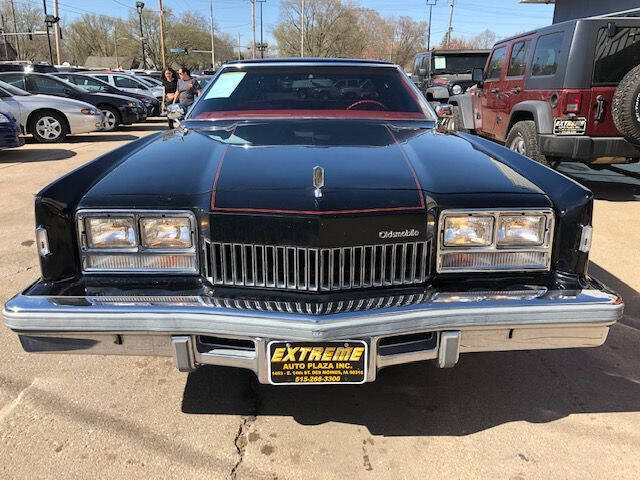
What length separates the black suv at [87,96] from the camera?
11945 millimetres

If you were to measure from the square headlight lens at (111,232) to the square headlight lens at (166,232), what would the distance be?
0.05m

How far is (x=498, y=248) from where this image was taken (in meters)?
2.17

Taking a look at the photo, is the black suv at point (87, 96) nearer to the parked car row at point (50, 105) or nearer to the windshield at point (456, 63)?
the parked car row at point (50, 105)

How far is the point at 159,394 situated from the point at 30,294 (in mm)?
818

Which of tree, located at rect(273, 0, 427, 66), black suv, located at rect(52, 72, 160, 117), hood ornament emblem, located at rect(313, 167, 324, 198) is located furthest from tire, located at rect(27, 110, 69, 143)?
tree, located at rect(273, 0, 427, 66)

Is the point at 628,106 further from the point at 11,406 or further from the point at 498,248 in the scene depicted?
the point at 11,406

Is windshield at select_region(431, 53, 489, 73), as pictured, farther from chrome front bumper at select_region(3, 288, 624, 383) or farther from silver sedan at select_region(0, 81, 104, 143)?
chrome front bumper at select_region(3, 288, 624, 383)

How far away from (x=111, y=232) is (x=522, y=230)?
1.60 m

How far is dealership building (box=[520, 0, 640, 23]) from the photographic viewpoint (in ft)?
52.1

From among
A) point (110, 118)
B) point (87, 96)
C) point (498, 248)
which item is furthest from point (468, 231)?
point (110, 118)

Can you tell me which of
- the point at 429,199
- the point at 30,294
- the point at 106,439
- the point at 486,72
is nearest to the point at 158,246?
the point at 30,294

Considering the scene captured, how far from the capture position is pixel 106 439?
2293 mm

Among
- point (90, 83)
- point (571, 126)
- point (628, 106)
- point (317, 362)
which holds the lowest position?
point (317, 362)

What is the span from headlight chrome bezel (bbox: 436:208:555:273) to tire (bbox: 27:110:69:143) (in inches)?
446
